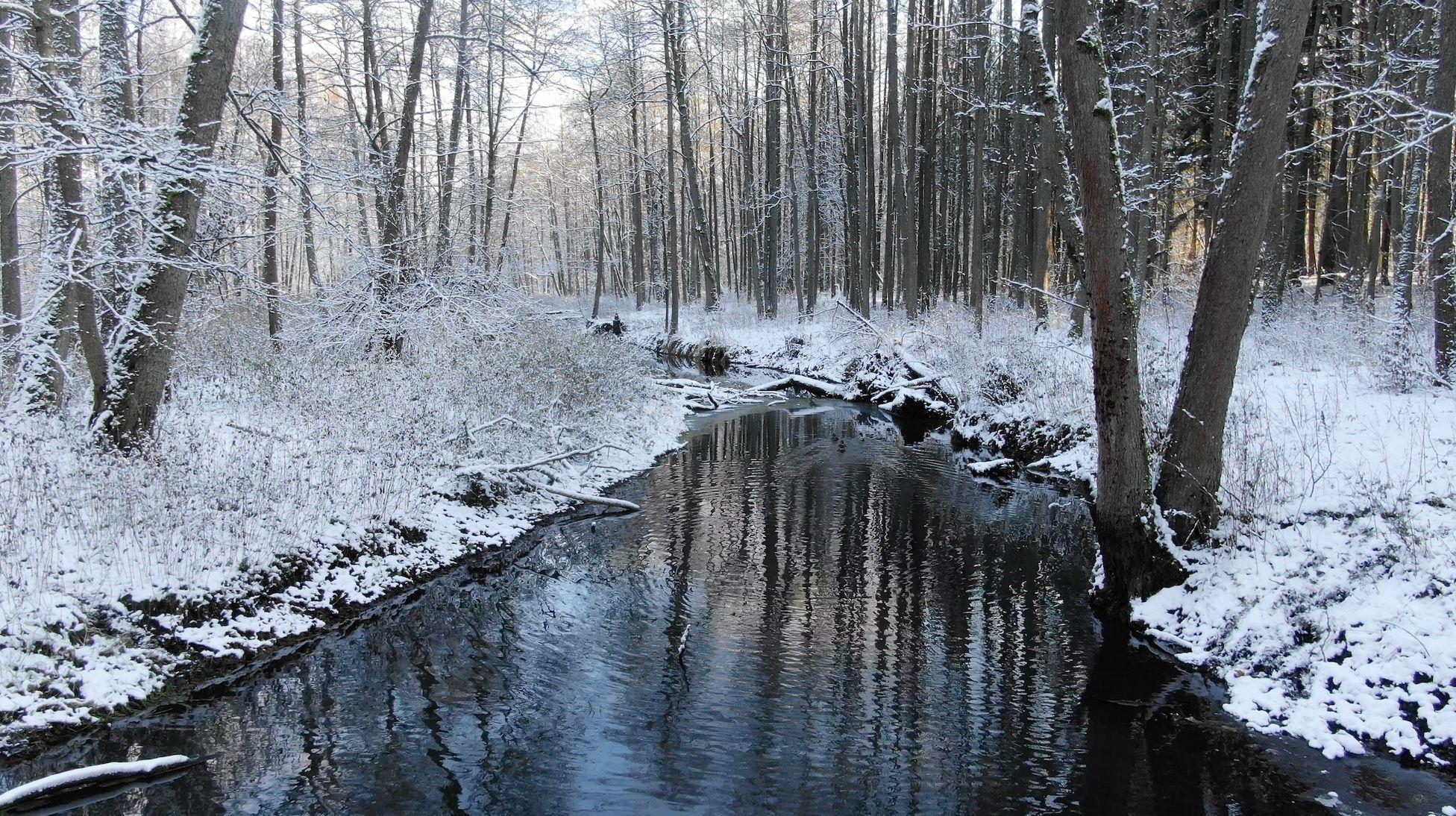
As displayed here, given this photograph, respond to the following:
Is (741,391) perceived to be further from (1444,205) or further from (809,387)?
(1444,205)

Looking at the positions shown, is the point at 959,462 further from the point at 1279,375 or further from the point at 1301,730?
the point at 1301,730

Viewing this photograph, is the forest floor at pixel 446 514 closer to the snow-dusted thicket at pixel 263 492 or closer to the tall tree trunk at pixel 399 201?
the snow-dusted thicket at pixel 263 492

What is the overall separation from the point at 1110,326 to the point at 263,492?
7885mm

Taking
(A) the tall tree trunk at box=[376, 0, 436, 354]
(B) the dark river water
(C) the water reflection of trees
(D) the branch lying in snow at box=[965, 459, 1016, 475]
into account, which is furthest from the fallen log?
(B) the dark river water

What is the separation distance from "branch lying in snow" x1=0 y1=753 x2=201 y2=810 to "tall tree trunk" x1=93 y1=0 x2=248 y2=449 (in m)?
3.89

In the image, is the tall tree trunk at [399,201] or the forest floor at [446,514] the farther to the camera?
the tall tree trunk at [399,201]

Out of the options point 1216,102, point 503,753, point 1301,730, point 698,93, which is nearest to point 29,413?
point 503,753

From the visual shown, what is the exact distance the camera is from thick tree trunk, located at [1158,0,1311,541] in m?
6.46

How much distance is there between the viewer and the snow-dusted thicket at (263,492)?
546cm

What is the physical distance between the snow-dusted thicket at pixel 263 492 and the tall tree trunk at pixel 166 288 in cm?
37

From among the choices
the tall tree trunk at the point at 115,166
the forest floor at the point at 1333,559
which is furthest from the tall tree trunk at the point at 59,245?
the forest floor at the point at 1333,559

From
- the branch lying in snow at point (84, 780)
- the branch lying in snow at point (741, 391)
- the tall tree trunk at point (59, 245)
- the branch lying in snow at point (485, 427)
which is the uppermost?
the tall tree trunk at point (59, 245)

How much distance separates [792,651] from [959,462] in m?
8.19

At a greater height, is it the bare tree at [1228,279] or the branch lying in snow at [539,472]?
the bare tree at [1228,279]
